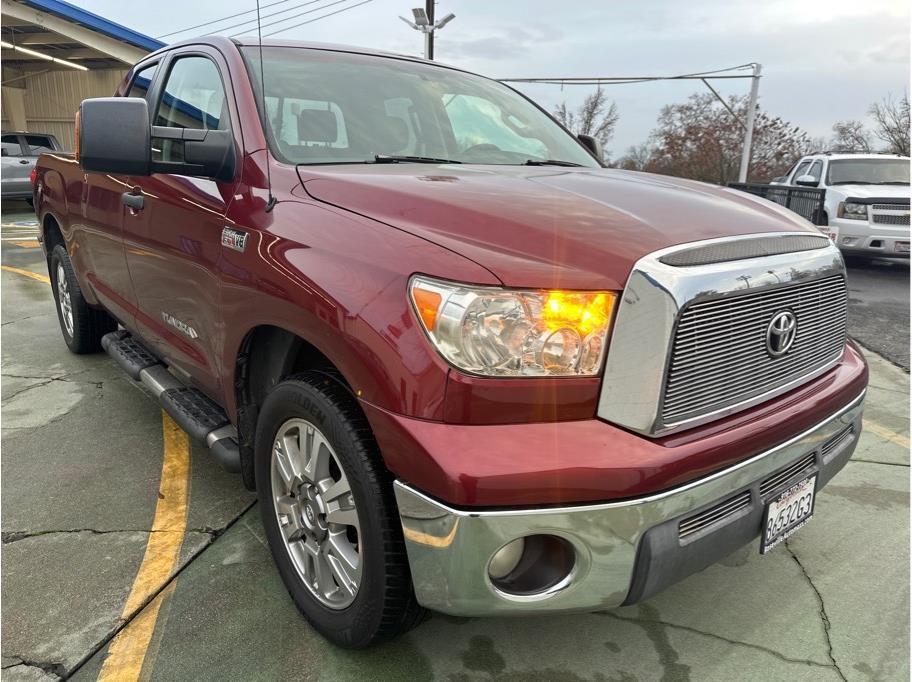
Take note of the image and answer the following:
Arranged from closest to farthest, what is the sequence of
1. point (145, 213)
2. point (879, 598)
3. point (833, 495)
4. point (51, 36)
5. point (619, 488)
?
1. point (619, 488)
2. point (879, 598)
3. point (145, 213)
4. point (833, 495)
5. point (51, 36)

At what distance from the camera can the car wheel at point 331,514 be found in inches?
69.8

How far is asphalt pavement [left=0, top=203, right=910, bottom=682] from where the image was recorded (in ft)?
6.76

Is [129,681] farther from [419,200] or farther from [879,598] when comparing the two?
[879,598]

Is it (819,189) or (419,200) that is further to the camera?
(819,189)

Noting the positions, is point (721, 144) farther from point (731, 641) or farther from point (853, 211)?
point (731, 641)

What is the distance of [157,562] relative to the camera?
255 cm

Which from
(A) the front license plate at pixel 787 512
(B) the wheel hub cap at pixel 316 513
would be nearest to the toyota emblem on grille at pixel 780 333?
(A) the front license plate at pixel 787 512

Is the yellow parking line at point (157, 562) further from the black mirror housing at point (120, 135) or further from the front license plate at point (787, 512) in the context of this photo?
the front license plate at point (787, 512)

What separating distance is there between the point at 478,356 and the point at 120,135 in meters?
1.71

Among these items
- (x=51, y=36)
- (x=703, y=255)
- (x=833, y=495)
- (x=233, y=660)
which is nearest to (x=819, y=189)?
(x=833, y=495)

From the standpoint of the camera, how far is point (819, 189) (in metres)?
A: 10.5

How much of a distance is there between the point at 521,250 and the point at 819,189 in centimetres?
1059

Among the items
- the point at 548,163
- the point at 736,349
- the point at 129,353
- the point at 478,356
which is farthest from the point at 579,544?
the point at 129,353

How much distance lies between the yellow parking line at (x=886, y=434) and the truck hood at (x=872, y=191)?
6846mm
